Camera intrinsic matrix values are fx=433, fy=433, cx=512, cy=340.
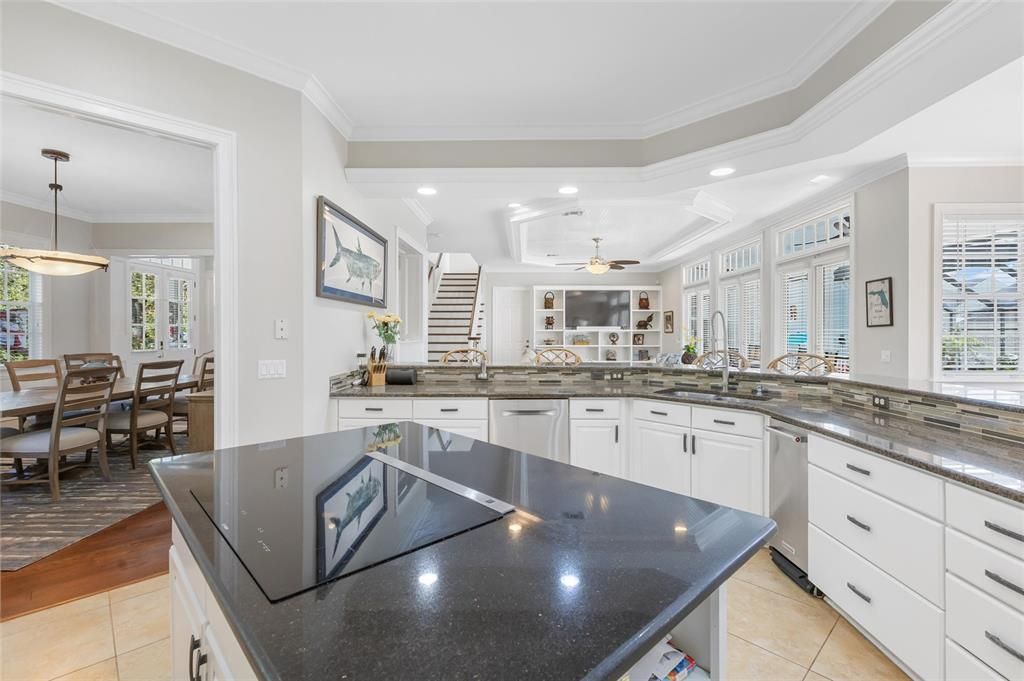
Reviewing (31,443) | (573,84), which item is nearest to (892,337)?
(573,84)

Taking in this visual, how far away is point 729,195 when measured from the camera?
15.6 ft

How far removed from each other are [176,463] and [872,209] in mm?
5471

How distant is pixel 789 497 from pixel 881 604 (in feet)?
2.10

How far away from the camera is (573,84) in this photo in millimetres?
2643

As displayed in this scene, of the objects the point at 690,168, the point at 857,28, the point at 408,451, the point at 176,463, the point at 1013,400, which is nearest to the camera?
the point at 176,463

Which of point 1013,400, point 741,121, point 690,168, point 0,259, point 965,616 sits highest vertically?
point 741,121

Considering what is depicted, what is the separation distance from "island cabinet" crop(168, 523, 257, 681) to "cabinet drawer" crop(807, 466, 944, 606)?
203 cm

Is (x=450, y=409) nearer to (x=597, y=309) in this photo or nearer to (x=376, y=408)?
(x=376, y=408)

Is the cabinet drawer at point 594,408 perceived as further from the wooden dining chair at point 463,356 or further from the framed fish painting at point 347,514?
the framed fish painting at point 347,514

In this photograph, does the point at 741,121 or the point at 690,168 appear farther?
the point at 690,168

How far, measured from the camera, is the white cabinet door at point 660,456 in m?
2.87

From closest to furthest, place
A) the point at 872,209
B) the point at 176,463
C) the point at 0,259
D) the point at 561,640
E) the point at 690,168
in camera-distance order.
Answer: the point at 561,640, the point at 176,463, the point at 690,168, the point at 0,259, the point at 872,209

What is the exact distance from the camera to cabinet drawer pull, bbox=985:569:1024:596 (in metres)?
1.23

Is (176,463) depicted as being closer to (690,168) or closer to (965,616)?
(965,616)
